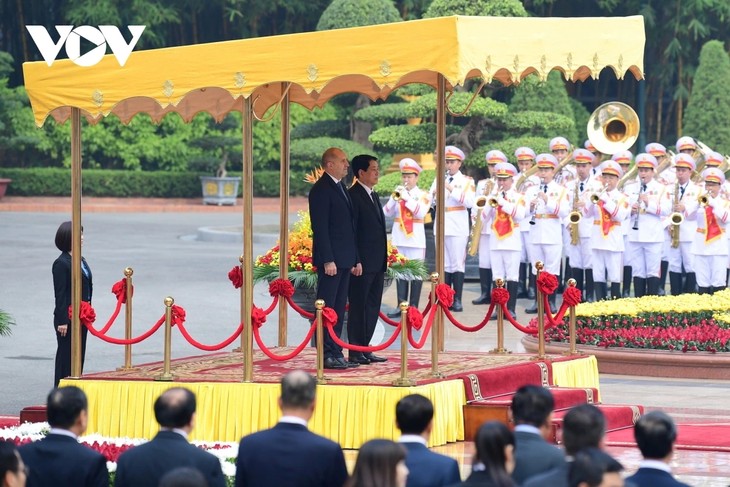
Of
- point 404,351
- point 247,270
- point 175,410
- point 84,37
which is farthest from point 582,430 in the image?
point 84,37

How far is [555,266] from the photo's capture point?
19.3 metres

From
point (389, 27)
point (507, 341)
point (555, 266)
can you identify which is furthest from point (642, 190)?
point (389, 27)

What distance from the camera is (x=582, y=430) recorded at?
19.9 feet

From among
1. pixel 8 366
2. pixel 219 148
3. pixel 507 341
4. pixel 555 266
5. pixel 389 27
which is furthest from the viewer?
pixel 219 148

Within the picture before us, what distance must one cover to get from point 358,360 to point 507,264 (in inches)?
275

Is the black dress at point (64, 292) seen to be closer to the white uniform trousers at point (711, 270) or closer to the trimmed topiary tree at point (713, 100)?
the white uniform trousers at point (711, 270)

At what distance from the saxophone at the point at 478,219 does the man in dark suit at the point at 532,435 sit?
12.3m

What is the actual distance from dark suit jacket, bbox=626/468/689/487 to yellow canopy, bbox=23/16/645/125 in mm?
4343

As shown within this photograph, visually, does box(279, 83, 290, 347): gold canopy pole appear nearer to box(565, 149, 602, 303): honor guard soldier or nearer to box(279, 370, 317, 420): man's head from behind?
box(279, 370, 317, 420): man's head from behind

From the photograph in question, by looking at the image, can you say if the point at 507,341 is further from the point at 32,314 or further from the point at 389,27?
the point at 389,27

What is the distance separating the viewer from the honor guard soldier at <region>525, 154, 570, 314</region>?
62.1 ft

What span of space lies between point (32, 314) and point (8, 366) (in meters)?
3.77

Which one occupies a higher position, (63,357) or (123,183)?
(123,183)

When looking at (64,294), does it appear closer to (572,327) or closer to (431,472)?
(572,327)
